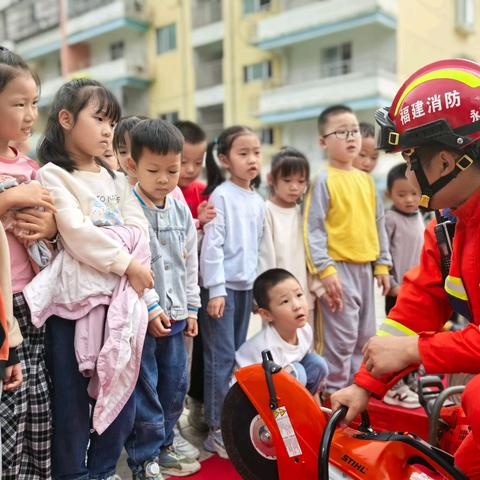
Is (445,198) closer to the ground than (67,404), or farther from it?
farther from it

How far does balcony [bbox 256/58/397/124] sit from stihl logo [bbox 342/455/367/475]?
12171 mm

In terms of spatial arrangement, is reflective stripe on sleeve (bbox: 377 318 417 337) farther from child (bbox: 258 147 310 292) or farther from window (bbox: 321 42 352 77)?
window (bbox: 321 42 352 77)

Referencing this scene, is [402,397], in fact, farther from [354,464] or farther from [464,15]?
[464,15]

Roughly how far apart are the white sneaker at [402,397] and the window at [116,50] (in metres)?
19.5

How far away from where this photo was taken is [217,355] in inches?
104

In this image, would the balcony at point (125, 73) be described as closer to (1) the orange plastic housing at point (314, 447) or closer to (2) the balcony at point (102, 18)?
(2) the balcony at point (102, 18)

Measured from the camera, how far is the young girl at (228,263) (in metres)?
2.59

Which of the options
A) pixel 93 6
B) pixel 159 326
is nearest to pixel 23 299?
pixel 159 326

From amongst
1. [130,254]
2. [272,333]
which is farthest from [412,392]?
[130,254]

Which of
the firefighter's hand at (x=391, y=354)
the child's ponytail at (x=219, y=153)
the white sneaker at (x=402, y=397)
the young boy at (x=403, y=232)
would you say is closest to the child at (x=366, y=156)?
the young boy at (x=403, y=232)

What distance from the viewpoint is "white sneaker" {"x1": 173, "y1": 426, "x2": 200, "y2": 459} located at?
8.08ft

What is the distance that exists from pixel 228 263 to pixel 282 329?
432mm

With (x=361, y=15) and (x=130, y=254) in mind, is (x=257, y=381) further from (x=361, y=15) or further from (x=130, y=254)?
(x=361, y=15)

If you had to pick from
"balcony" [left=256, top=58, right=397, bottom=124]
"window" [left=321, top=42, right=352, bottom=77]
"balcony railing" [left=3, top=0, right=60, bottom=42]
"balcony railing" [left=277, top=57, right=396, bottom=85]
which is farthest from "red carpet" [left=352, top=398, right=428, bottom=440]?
"balcony railing" [left=3, top=0, right=60, bottom=42]
